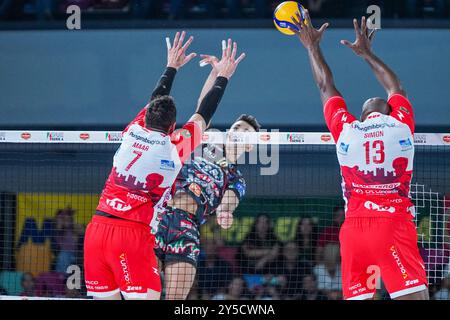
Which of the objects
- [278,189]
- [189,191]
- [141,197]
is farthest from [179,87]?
[141,197]

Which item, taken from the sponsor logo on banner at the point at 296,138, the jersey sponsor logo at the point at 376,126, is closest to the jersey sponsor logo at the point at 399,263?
the jersey sponsor logo at the point at 376,126

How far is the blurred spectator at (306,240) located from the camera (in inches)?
436

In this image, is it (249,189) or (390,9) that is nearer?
(249,189)

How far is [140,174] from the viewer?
7.19 meters

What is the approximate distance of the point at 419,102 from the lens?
12.1 metres

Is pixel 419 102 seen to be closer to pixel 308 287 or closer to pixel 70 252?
pixel 308 287

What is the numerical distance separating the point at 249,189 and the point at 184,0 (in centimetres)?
304

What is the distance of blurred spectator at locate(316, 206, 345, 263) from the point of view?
1080cm

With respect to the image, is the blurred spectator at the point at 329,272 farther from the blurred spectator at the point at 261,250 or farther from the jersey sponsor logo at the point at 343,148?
the jersey sponsor logo at the point at 343,148

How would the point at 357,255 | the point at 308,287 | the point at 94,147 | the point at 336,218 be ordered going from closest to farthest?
the point at 357,255 < the point at 308,287 < the point at 336,218 < the point at 94,147

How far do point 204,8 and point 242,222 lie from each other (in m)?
3.18

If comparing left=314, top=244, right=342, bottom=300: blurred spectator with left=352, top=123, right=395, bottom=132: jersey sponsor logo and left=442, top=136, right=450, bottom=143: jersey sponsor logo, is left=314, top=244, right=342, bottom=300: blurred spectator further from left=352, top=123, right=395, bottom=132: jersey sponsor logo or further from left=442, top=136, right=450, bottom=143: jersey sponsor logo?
left=352, top=123, right=395, bottom=132: jersey sponsor logo

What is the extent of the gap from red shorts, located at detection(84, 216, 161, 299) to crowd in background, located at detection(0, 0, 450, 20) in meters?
6.01

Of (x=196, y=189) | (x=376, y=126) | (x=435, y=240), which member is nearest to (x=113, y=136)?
(x=196, y=189)
